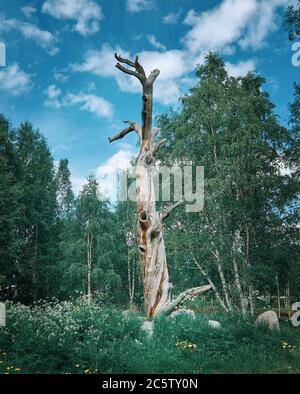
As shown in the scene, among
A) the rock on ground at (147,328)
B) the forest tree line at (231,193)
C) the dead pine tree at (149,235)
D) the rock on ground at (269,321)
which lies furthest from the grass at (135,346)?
the forest tree line at (231,193)

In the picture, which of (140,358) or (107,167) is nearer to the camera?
(140,358)

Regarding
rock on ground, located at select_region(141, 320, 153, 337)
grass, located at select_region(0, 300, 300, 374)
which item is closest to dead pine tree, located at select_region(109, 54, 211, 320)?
rock on ground, located at select_region(141, 320, 153, 337)

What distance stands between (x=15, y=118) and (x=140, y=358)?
2247cm

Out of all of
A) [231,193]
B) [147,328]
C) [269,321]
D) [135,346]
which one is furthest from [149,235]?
[231,193]

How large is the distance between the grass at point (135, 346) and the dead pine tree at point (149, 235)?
1149mm

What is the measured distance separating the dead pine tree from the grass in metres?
Result: 1.15

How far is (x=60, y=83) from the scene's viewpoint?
40.0 ft

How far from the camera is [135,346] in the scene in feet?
20.9

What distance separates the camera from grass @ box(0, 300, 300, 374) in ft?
18.3

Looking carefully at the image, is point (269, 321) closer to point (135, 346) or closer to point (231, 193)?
point (135, 346)

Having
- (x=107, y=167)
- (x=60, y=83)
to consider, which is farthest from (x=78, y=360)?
(x=107, y=167)

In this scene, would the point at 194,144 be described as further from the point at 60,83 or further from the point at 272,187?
the point at 60,83

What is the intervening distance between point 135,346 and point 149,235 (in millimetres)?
3317

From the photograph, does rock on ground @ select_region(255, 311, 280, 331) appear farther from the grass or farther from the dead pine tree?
the dead pine tree
